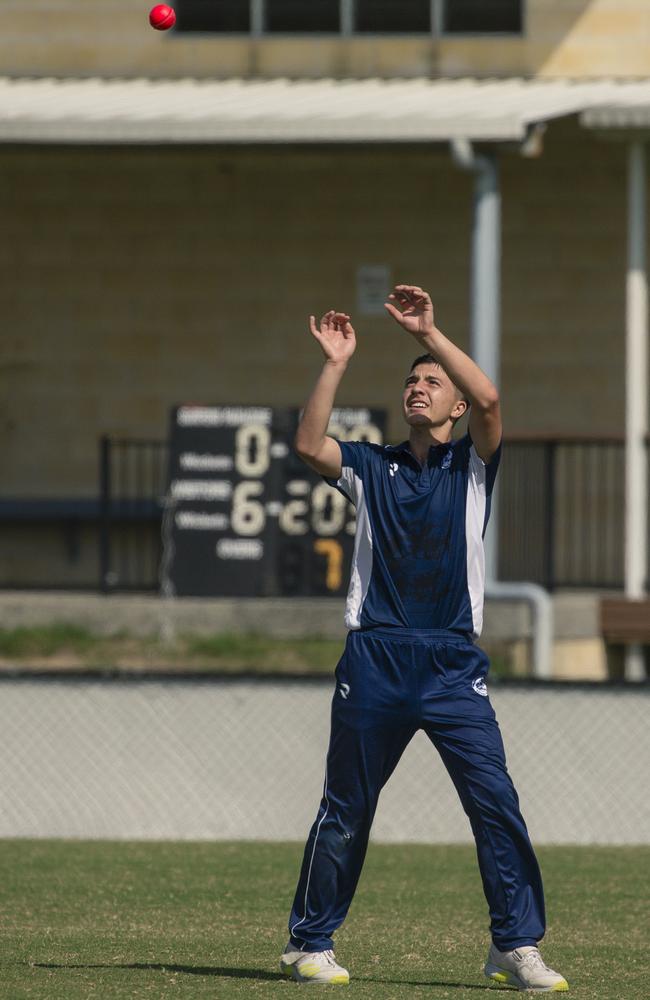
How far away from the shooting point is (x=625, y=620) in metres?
13.5

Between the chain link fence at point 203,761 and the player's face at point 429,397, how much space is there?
4.16 m

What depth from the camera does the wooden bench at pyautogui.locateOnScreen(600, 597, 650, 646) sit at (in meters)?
13.4

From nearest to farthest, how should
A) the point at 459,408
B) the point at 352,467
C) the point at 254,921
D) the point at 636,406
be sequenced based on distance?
the point at 352,467 < the point at 459,408 < the point at 254,921 < the point at 636,406

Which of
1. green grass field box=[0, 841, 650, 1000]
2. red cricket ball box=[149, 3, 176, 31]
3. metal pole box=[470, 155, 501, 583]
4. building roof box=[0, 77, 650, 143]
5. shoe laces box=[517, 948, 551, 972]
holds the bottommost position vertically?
green grass field box=[0, 841, 650, 1000]

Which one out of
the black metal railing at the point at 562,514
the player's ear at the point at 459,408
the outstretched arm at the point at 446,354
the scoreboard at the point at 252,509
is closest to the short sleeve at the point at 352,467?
the player's ear at the point at 459,408

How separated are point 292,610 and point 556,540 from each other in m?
3.42

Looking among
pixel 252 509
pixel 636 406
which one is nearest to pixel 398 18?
pixel 636 406

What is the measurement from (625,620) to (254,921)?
21.7 ft

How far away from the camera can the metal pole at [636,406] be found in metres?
13.4

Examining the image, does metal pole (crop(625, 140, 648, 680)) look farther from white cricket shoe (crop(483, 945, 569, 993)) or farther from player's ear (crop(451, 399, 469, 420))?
white cricket shoe (crop(483, 945, 569, 993))

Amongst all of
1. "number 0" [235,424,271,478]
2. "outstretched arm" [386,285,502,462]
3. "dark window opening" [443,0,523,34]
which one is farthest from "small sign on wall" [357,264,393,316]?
"outstretched arm" [386,285,502,462]

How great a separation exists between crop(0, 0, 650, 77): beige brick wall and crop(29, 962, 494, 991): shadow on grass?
1077 centimetres

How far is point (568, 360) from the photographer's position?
16.1 metres

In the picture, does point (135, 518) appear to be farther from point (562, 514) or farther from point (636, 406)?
point (636, 406)
